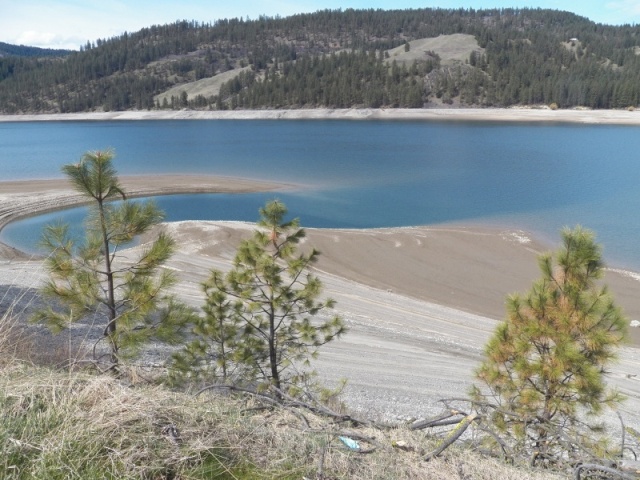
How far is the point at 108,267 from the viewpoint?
645 cm

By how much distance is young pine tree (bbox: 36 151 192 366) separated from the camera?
244 inches

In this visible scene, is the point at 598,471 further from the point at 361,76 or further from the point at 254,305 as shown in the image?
the point at 361,76

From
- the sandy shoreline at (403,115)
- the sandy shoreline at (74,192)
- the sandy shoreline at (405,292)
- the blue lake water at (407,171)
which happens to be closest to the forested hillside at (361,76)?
the sandy shoreline at (403,115)

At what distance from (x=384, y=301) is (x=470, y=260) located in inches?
268

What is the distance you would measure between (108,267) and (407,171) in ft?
139

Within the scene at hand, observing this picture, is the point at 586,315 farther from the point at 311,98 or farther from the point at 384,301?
the point at 311,98

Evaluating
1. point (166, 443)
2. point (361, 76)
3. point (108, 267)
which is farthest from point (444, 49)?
point (166, 443)

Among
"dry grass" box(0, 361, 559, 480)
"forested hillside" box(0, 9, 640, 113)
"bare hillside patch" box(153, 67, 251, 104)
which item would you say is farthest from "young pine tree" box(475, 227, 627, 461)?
"bare hillside patch" box(153, 67, 251, 104)

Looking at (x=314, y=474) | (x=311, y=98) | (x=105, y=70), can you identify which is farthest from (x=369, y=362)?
(x=105, y=70)

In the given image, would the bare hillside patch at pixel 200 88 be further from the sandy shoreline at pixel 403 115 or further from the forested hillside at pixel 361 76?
the sandy shoreline at pixel 403 115

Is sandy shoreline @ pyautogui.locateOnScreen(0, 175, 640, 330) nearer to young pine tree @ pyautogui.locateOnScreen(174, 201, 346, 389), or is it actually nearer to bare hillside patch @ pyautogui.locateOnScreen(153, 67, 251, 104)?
young pine tree @ pyautogui.locateOnScreen(174, 201, 346, 389)

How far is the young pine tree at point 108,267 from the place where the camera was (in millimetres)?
6207

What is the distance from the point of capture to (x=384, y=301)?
734 inches

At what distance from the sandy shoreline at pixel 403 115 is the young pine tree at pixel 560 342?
9904cm
